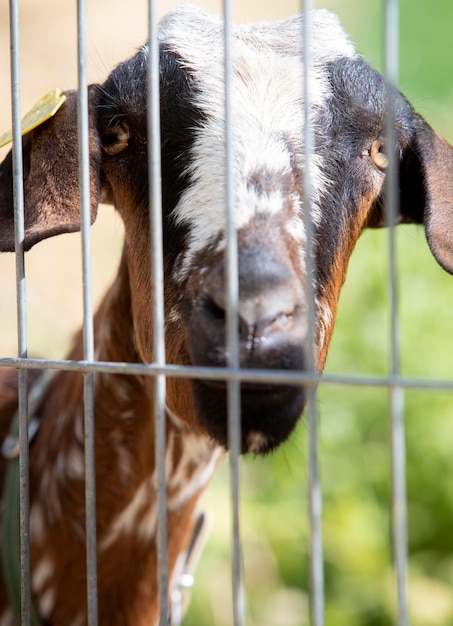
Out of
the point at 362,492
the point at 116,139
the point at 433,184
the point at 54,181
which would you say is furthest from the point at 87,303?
the point at 362,492

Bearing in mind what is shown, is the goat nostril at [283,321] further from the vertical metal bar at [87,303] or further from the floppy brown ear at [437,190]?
the floppy brown ear at [437,190]

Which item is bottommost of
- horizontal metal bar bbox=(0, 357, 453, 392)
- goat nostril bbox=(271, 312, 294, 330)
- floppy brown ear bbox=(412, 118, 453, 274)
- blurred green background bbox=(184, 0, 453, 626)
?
blurred green background bbox=(184, 0, 453, 626)

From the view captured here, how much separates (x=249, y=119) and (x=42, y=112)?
45cm

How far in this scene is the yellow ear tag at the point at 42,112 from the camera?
64.6 inches

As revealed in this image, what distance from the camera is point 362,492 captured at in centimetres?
437

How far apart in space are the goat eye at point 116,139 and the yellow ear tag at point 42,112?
196 mm

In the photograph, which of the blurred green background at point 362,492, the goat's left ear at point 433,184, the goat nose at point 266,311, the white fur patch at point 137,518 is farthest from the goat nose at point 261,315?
the blurred green background at point 362,492

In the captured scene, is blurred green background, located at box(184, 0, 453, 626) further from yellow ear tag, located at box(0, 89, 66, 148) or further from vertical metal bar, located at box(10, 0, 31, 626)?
yellow ear tag, located at box(0, 89, 66, 148)

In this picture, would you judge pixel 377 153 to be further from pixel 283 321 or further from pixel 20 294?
pixel 20 294

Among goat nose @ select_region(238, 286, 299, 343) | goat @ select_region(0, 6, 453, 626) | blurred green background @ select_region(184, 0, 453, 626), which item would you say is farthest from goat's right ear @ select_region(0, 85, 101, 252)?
blurred green background @ select_region(184, 0, 453, 626)

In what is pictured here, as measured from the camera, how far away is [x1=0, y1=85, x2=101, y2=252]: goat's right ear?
172 centimetres

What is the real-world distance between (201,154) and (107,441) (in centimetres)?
85

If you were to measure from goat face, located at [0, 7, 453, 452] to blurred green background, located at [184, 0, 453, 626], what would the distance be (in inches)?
77.1

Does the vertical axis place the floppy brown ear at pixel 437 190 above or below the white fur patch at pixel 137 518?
above
